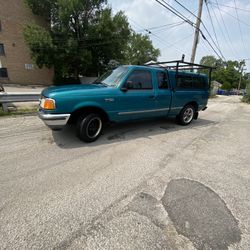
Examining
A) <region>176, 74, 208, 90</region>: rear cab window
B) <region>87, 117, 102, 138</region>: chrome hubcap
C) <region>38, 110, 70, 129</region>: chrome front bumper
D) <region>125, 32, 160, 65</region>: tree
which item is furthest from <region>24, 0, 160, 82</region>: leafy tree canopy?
<region>125, 32, 160, 65</region>: tree

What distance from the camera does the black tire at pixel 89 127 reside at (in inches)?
165

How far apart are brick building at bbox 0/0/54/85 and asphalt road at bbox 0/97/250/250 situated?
23.3 metres

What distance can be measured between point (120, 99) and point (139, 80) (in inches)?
34.5

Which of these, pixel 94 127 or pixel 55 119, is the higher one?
pixel 55 119

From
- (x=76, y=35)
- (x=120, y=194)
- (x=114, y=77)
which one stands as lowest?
(x=120, y=194)

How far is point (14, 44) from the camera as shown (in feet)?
76.0

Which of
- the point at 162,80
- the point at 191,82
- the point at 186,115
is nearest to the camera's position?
the point at 162,80

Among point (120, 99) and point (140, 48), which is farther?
point (140, 48)

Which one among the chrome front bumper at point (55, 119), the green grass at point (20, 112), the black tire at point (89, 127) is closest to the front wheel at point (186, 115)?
the black tire at point (89, 127)

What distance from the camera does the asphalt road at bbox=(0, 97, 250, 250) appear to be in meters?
1.90

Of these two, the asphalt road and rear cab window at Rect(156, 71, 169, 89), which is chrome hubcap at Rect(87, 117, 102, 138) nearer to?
the asphalt road

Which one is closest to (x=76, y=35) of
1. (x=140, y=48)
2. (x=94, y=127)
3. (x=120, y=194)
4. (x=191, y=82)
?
(x=191, y=82)

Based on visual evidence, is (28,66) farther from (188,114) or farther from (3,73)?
(188,114)

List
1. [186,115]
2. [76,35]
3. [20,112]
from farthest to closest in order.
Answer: [76,35] < [20,112] < [186,115]
